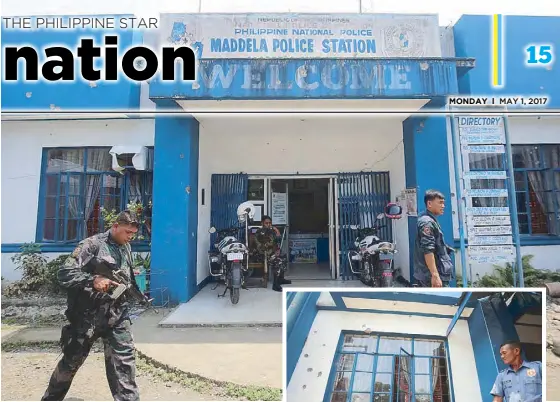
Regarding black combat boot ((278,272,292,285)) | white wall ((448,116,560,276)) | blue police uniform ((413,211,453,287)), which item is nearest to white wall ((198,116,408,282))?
black combat boot ((278,272,292,285))

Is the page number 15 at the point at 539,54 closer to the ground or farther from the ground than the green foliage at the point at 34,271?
farther from the ground

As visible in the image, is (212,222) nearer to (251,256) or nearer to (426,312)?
(251,256)

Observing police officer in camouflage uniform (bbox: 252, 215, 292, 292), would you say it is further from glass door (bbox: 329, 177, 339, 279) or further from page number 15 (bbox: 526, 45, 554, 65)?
page number 15 (bbox: 526, 45, 554, 65)

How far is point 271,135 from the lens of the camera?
568 centimetres

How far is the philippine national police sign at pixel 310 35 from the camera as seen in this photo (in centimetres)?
417

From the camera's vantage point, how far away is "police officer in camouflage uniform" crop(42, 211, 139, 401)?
223cm

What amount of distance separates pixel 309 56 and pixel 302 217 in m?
4.24

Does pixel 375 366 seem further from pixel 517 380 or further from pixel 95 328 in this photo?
pixel 95 328

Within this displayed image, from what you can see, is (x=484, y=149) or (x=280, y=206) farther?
(x=280, y=206)

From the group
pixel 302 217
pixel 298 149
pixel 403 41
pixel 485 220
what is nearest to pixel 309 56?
pixel 403 41

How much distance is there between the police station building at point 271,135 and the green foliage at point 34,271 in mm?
202

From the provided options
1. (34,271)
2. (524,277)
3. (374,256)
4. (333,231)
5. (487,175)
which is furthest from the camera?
(333,231)

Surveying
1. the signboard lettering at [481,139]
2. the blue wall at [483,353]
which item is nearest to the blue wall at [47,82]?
the blue wall at [483,353]

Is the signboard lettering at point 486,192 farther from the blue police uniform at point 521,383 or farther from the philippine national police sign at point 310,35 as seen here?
the blue police uniform at point 521,383
